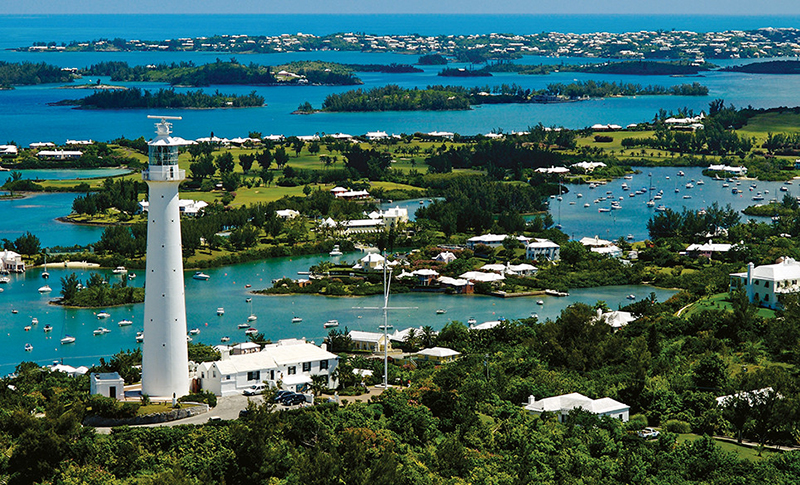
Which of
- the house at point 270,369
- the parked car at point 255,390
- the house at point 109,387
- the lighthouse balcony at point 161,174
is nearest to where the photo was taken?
the lighthouse balcony at point 161,174

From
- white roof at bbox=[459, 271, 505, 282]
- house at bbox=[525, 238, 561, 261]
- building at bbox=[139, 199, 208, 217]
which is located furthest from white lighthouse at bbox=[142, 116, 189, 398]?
building at bbox=[139, 199, 208, 217]

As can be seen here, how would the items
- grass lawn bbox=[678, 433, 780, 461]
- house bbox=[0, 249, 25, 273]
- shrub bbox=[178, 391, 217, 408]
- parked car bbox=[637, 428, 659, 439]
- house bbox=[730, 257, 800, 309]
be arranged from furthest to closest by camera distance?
house bbox=[0, 249, 25, 273] → house bbox=[730, 257, 800, 309] → shrub bbox=[178, 391, 217, 408] → parked car bbox=[637, 428, 659, 439] → grass lawn bbox=[678, 433, 780, 461]

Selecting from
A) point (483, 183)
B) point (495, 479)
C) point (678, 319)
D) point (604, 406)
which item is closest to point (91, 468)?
point (495, 479)

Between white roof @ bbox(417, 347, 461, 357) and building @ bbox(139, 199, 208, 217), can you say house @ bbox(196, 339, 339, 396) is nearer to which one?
white roof @ bbox(417, 347, 461, 357)

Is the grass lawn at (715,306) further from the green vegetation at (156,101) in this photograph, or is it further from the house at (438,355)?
the green vegetation at (156,101)

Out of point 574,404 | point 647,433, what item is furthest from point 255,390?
point 647,433

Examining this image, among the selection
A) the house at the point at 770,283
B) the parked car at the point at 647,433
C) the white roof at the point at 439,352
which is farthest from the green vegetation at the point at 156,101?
the parked car at the point at 647,433
